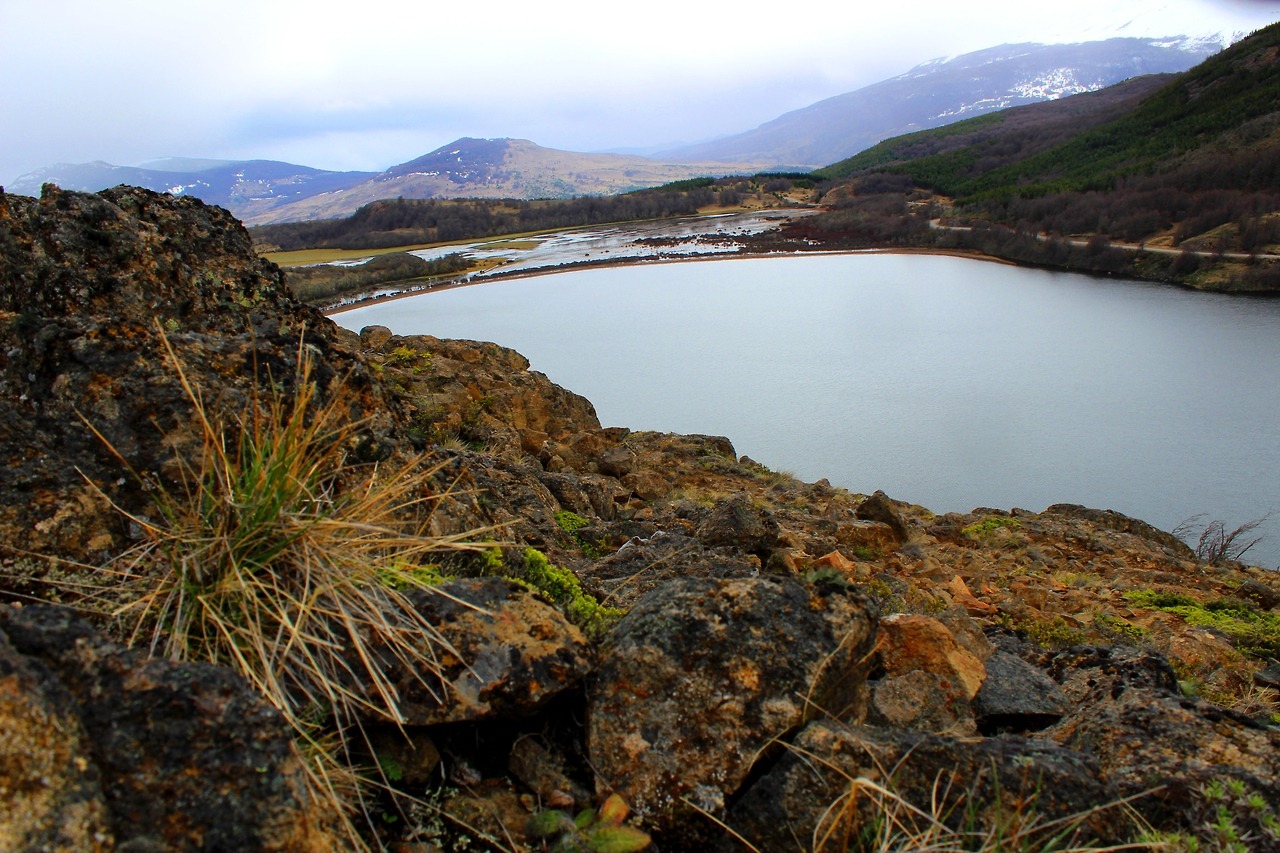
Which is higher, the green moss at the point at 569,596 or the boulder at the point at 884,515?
the green moss at the point at 569,596

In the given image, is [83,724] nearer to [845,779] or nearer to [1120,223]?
[845,779]

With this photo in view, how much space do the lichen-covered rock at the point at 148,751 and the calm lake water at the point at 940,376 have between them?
298 inches

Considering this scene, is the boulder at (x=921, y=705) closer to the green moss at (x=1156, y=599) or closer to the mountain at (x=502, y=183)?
the green moss at (x=1156, y=599)

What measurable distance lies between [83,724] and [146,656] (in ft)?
0.56

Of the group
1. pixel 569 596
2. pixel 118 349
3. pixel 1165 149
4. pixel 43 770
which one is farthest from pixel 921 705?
pixel 1165 149

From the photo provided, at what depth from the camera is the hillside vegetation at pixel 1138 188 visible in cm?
2389

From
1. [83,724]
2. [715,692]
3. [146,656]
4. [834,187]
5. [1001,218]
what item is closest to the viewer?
[83,724]

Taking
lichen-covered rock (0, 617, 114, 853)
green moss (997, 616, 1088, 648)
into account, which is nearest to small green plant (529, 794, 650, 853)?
lichen-covered rock (0, 617, 114, 853)

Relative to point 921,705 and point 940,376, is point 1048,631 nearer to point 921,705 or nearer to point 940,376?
point 921,705

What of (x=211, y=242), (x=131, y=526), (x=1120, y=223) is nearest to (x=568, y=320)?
(x=211, y=242)

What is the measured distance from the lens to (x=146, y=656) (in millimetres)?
1225

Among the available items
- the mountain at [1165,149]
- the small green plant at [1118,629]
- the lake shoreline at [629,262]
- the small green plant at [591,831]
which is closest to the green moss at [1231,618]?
the small green plant at [1118,629]

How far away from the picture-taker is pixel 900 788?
1.45 metres

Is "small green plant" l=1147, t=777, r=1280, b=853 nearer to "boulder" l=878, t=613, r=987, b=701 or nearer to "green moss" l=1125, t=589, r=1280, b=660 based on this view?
"boulder" l=878, t=613, r=987, b=701
